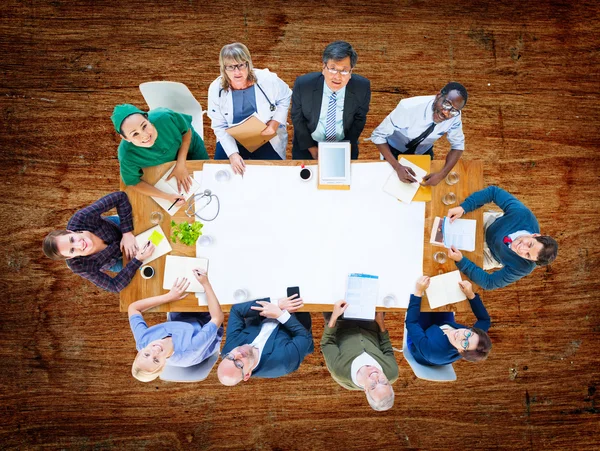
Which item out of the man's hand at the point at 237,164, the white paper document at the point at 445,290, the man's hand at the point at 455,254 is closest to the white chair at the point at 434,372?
the white paper document at the point at 445,290

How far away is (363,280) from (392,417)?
146 centimetres

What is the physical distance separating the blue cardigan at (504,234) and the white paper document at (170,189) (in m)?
1.55

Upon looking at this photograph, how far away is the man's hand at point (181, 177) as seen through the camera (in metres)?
2.38

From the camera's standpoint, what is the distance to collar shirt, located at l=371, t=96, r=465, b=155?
86.6 inches

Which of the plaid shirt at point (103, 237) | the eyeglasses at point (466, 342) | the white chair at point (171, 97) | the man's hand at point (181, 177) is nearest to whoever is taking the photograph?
the eyeglasses at point (466, 342)

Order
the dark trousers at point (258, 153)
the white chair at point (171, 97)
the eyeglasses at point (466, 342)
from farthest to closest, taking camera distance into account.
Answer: the dark trousers at point (258, 153) < the white chair at point (171, 97) < the eyeglasses at point (466, 342)

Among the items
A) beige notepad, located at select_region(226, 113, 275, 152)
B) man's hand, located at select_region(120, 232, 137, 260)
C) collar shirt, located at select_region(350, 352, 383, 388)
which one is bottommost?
collar shirt, located at select_region(350, 352, 383, 388)

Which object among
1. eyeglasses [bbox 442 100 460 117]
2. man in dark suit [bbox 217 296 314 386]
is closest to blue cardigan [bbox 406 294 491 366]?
man in dark suit [bbox 217 296 314 386]

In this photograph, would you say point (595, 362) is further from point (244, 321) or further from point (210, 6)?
point (210, 6)

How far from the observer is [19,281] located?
3.11 meters

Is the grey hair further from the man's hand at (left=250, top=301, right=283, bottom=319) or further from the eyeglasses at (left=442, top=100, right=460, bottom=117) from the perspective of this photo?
the man's hand at (left=250, top=301, right=283, bottom=319)

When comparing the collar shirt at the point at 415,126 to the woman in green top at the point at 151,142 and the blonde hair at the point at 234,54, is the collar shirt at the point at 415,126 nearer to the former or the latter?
the blonde hair at the point at 234,54

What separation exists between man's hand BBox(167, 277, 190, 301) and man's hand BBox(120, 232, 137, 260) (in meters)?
0.31

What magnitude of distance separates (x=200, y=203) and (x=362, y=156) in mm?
1370
